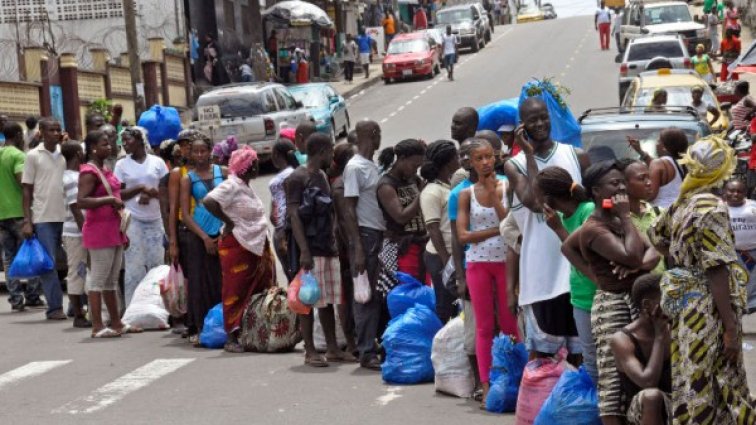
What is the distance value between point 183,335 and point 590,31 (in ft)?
179

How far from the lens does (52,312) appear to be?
1490cm

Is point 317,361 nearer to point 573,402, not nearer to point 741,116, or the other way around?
point 573,402

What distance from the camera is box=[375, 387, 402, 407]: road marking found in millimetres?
10023

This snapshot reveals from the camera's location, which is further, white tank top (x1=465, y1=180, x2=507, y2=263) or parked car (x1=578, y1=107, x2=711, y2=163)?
parked car (x1=578, y1=107, x2=711, y2=163)

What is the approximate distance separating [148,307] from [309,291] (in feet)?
10.4

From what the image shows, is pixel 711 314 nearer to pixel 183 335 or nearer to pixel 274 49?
pixel 183 335

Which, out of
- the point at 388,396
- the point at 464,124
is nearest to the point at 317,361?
the point at 388,396

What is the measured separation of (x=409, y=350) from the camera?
418 inches

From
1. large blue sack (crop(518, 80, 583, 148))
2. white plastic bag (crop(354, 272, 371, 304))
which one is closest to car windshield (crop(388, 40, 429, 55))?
white plastic bag (crop(354, 272, 371, 304))

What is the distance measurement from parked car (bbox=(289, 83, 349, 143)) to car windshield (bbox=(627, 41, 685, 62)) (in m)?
6.74

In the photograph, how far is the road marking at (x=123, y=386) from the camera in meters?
10.4

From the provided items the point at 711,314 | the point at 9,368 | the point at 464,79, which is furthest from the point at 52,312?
the point at 464,79

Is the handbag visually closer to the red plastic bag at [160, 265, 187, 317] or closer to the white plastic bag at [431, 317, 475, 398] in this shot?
the red plastic bag at [160, 265, 187, 317]

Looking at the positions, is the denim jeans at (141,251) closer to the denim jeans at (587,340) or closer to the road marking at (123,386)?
the road marking at (123,386)
